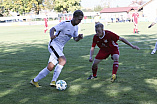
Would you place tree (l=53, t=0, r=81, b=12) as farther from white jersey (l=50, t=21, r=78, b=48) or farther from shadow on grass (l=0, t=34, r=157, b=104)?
white jersey (l=50, t=21, r=78, b=48)

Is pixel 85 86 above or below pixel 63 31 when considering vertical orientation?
below

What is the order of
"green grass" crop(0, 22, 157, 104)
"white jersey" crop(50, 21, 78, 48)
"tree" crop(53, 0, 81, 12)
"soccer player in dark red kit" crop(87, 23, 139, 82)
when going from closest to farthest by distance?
"green grass" crop(0, 22, 157, 104) → "white jersey" crop(50, 21, 78, 48) → "soccer player in dark red kit" crop(87, 23, 139, 82) → "tree" crop(53, 0, 81, 12)

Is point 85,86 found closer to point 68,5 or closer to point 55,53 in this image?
point 55,53

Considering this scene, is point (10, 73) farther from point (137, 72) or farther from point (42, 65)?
point (137, 72)

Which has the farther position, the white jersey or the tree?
the tree

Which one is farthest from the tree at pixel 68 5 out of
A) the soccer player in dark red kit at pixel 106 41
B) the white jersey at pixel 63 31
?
the white jersey at pixel 63 31

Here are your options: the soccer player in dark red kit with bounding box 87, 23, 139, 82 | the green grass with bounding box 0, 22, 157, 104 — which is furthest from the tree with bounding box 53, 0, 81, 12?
the soccer player in dark red kit with bounding box 87, 23, 139, 82

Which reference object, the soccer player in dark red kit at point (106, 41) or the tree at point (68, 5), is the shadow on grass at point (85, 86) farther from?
the tree at point (68, 5)

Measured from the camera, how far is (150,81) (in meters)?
7.33


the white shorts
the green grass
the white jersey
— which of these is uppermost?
the white jersey

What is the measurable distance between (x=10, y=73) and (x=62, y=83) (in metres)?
3.03

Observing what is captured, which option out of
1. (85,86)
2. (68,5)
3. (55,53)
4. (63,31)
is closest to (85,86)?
(85,86)

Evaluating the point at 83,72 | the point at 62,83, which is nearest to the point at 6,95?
the point at 62,83

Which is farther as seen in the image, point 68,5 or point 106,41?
point 68,5
